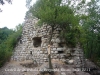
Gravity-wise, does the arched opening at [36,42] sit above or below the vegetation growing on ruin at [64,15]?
below

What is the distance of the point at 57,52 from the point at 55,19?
230 centimetres

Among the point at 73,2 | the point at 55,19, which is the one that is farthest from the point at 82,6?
the point at 55,19

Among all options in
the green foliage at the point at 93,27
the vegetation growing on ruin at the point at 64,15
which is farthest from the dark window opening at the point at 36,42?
the green foliage at the point at 93,27

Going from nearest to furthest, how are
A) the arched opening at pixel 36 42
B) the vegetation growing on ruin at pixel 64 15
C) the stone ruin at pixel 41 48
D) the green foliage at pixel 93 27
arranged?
the vegetation growing on ruin at pixel 64 15 < the stone ruin at pixel 41 48 < the arched opening at pixel 36 42 < the green foliage at pixel 93 27

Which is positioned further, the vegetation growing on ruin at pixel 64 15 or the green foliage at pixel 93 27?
Answer: the green foliage at pixel 93 27

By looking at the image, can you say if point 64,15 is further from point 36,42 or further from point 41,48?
point 36,42

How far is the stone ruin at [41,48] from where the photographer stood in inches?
337

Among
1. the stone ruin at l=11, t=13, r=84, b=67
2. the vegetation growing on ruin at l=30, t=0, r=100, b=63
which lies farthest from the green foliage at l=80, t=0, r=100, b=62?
the stone ruin at l=11, t=13, r=84, b=67

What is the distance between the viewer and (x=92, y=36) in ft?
47.0

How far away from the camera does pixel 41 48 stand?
9078 millimetres

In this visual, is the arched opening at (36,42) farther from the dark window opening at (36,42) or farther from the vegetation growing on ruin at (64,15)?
the vegetation growing on ruin at (64,15)

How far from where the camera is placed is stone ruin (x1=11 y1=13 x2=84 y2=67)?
855cm

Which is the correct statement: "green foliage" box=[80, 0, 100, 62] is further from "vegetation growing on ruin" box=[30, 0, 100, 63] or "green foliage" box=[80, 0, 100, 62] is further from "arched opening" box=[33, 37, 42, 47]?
"arched opening" box=[33, 37, 42, 47]

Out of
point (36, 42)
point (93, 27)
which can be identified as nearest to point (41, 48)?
point (36, 42)
